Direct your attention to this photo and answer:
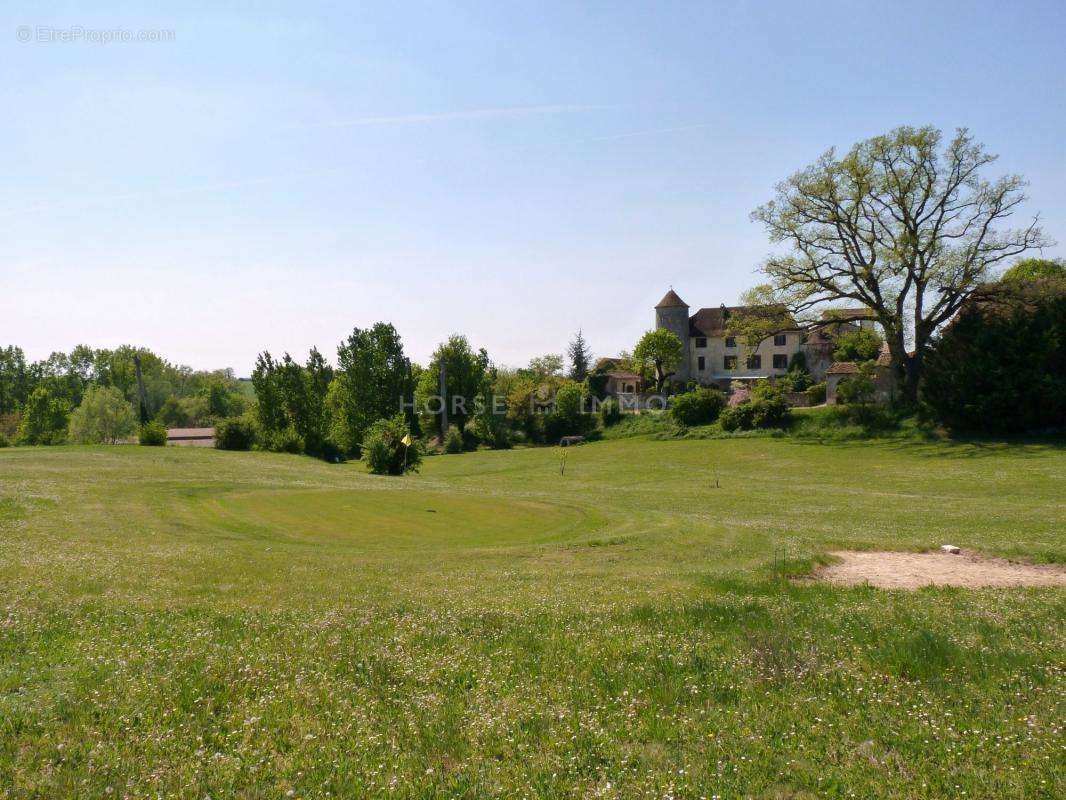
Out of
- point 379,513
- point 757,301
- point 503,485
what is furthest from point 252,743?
point 757,301

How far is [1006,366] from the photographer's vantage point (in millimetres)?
50844

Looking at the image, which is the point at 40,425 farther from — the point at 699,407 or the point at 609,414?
the point at 699,407

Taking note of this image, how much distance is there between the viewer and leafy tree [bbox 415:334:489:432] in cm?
8531

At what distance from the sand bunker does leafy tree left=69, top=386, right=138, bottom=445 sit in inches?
3633

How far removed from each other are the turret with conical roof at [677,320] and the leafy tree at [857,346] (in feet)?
64.1

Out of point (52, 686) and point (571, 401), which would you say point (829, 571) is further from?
point (571, 401)

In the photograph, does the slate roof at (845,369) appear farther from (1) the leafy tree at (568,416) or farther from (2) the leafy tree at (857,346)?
(1) the leafy tree at (568,416)

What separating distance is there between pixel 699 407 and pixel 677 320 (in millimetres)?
29345

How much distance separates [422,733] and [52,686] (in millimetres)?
4179

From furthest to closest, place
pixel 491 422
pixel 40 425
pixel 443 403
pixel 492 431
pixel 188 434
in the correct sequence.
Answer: pixel 188 434 < pixel 40 425 < pixel 443 403 < pixel 491 422 < pixel 492 431

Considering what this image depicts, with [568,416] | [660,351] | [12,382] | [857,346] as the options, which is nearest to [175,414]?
[12,382]

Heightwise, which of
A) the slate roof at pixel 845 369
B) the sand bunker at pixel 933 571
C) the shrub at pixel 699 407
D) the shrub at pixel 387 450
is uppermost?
the slate roof at pixel 845 369

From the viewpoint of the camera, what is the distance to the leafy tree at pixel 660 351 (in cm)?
8944

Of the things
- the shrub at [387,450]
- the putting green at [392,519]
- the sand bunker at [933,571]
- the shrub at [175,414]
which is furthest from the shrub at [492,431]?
the shrub at [175,414]
